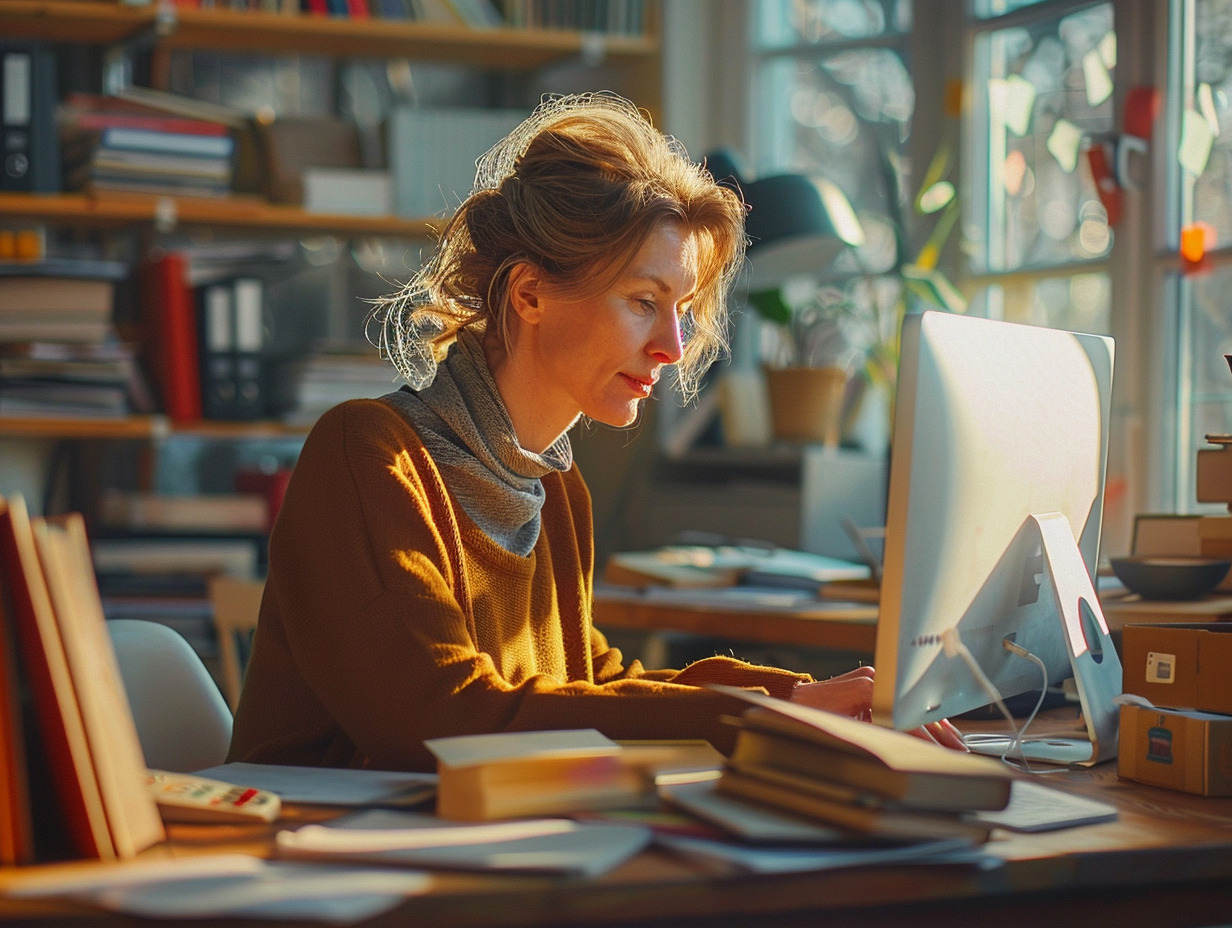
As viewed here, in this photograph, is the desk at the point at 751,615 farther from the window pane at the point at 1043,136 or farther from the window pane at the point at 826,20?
the window pane at the point at 826,20

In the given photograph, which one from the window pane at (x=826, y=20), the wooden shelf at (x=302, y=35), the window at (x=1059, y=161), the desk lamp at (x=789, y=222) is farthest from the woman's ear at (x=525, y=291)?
the window pane at (x=826, y=20)

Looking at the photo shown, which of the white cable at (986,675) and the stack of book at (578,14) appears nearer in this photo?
the white cable at (986,675)

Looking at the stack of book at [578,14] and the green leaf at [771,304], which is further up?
the stack of book at [578,14]

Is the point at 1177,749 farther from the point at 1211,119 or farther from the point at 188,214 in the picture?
the point at 188,214

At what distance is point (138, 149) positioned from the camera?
9.43 feet

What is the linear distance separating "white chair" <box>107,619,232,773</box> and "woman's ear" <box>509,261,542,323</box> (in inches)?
19.8

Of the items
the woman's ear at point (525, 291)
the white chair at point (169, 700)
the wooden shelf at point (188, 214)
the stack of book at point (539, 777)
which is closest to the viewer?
the stack of book at point (539, 777)

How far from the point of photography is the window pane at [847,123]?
3162 millimetres

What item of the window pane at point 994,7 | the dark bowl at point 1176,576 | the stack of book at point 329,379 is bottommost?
the dark bowl at point 1176,576

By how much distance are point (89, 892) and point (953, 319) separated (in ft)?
2.47

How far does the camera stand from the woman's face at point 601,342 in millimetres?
1435

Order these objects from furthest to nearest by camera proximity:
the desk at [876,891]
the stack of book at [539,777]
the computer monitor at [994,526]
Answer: the computer monitor at [994,526], the stack of book at [539,777], the desk at [876,891]

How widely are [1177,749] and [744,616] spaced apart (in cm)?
89

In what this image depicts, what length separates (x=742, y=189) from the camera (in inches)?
95.4
